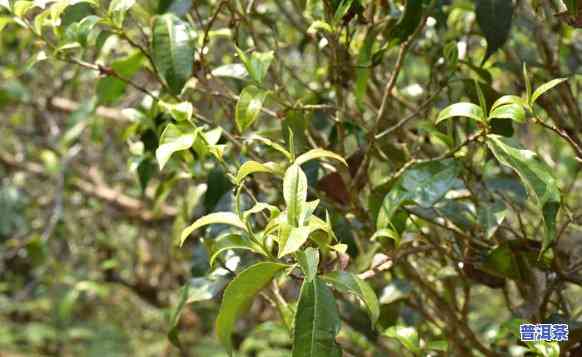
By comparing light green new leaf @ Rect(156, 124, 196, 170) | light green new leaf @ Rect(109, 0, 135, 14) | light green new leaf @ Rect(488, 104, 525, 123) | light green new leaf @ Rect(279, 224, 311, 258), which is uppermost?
light green new leaf @ Rect(109, 0, 135, 14)

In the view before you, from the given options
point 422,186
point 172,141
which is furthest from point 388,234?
point 172,141

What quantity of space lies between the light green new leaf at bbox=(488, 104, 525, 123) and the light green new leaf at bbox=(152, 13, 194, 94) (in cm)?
44

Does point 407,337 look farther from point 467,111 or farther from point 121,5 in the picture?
point 121,5

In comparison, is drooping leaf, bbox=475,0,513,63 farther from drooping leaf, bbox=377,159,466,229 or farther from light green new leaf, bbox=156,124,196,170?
light green new leaf, bbox=156,124,196,170

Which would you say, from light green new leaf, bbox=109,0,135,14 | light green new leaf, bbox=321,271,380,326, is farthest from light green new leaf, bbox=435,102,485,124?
light green new leaf, bbox=109,0,135,14

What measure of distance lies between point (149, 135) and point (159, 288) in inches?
68.9

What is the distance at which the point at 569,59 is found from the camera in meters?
1.75

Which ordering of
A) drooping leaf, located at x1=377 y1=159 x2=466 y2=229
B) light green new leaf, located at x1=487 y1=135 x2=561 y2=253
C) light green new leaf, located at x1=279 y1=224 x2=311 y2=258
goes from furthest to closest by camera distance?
drooping leaf, located at x1=377 y1=159 x2=466 y2=229 → light green new leaf, located at x1=487 y1=135 x2=561 y2=253 → light green new leaf, located at x1=279 y1=224 x2=311 y2=258

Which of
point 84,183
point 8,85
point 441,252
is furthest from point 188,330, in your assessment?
point 441,252

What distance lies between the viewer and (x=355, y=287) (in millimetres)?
843

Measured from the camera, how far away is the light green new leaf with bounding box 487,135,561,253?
866 millimetres

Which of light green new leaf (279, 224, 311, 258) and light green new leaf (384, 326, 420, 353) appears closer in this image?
light green new leaf (279, 224, 311, 258)

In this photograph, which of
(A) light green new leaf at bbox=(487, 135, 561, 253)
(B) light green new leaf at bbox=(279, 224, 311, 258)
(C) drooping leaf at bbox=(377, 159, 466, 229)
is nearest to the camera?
(B) light green new leaf at bbox=(279, 224, 311, 258)

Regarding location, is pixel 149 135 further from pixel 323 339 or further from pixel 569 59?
pixel 569 59
